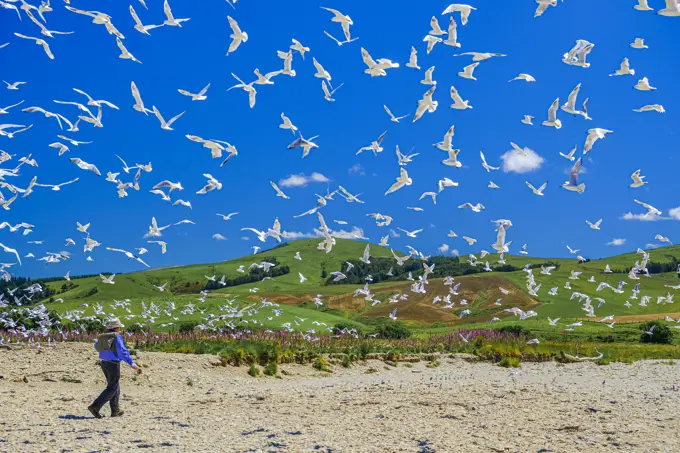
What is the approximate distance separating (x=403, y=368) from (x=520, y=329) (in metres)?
13.0

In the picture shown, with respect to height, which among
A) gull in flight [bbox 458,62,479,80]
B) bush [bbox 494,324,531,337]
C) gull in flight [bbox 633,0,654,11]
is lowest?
bush [bbox 494,324,531,337]

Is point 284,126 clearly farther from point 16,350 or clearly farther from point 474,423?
Result: point 16,350

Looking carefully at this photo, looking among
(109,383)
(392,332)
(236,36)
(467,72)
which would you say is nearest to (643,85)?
(467,72)

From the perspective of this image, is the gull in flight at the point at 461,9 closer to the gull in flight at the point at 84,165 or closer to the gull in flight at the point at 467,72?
the gull in flight at the point at 467,72

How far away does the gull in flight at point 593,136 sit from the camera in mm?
12234

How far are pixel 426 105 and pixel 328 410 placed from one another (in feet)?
22.1

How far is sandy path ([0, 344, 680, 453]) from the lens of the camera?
8.72m

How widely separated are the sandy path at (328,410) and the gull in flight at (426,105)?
606cm

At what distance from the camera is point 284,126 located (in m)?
14.4

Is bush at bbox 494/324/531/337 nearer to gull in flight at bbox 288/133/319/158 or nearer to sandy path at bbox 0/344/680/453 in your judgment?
sandy path at bbox 0/344/680/453

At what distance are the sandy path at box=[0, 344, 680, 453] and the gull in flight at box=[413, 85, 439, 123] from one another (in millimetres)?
6059

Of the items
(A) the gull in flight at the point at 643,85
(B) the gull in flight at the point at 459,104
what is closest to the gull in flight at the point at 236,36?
(B) the gull in flight at the point at 459,104

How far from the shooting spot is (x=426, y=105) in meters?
13.3

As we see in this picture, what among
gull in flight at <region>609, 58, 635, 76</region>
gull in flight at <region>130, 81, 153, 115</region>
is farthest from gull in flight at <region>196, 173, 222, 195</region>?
gull in flight at <region>609, 58, 635, 76</region>
